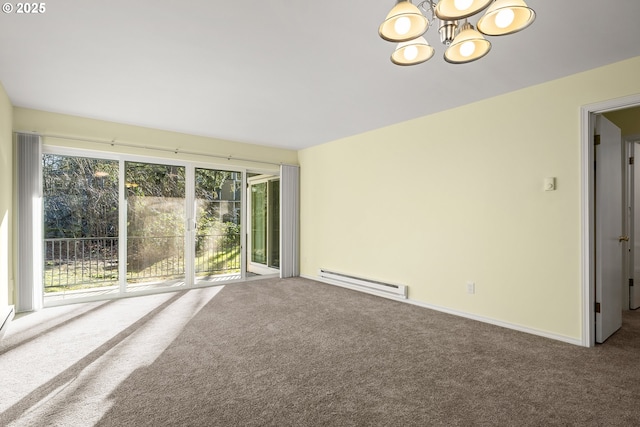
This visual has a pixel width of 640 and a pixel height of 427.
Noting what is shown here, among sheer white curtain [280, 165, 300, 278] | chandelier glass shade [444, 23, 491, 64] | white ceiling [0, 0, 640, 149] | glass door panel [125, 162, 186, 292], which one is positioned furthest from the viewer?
sheer white curtain [280, 165, 300, 278]

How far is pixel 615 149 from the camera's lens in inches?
129

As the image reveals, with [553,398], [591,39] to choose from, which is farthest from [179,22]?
[553,398]

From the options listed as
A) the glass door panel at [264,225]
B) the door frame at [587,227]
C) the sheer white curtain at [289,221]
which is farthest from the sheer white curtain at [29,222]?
the door frame at [587,227]

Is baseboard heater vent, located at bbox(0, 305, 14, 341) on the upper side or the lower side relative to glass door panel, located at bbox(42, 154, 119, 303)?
lower

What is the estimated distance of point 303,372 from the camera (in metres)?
2.39

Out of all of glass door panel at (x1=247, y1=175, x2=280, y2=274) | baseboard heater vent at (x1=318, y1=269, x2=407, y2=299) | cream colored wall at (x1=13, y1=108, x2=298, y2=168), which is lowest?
baseboard heater vent at (x1=318, y1=269, x2=407, y2=299)

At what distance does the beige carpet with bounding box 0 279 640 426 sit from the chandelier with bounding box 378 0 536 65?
2.09 m

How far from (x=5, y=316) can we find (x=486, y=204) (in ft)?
16.8

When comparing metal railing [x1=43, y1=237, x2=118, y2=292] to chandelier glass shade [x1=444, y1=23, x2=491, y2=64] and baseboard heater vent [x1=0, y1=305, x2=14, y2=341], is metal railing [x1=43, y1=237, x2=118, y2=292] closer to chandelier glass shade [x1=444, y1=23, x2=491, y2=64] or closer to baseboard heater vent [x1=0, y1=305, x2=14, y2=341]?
baseboard heater vent [x1=0, y1=305, x2=14, y2=341]

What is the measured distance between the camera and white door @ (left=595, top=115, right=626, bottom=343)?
2969mm

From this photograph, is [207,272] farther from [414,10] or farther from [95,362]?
[414,10]

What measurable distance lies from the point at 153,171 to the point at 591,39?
17.0 feet

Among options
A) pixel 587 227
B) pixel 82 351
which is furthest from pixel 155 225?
pixel 587 227

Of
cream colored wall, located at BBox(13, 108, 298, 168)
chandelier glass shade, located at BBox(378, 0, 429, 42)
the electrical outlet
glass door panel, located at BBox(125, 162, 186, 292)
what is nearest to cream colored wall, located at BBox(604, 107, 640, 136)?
the electrical outlet
